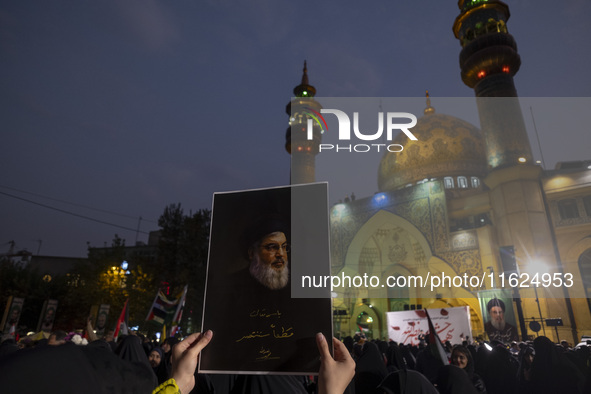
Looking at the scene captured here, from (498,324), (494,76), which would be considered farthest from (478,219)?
(494,76)

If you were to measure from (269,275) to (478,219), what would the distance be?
66.6 ft

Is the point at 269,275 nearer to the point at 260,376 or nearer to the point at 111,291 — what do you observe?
the point at 260,376

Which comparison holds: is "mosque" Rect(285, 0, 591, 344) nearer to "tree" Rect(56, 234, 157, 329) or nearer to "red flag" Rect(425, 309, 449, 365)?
"red flag" Rect(425, 309, 449, 365)

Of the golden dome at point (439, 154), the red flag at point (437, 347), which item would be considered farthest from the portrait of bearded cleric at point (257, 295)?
the golden dome at point (439, 154)

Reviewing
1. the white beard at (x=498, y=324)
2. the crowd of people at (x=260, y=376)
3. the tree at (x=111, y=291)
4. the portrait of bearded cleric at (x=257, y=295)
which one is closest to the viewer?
the crowd of people at (x=260, y=376)

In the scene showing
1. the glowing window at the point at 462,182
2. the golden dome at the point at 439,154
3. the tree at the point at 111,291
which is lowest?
the tree at the point at 111,291

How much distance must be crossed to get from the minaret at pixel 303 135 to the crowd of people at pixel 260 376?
66.1 ft

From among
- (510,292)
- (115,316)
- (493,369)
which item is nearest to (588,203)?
(510,292)

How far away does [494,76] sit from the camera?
18.4m

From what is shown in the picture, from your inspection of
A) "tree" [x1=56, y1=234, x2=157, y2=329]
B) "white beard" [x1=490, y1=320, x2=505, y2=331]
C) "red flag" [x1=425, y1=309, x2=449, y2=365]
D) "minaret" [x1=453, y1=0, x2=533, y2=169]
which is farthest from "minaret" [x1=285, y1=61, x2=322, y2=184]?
"red flag" [x1=425, y1=309, x2=449, y2=365]

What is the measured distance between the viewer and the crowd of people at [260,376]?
0.68 metres

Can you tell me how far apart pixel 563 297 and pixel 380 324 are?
9966 mm

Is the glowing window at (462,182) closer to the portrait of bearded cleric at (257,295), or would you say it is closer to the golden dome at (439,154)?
the golden dome at (439,154)

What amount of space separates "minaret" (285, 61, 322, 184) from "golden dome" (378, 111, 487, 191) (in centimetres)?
573
